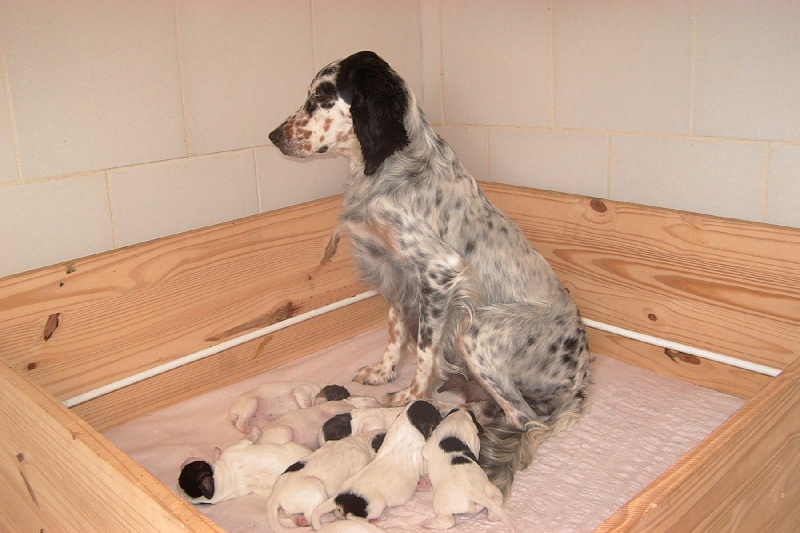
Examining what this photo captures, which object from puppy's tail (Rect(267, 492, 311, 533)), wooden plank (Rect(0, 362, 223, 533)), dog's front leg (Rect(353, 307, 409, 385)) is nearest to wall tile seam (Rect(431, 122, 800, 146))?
dog's front leg (Rect(353, 307, 409, 385))

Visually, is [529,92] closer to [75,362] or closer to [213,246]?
[213,246]

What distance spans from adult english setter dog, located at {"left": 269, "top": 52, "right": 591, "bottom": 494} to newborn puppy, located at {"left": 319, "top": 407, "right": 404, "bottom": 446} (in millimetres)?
297

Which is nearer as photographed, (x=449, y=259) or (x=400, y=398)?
(x=449, y=259)

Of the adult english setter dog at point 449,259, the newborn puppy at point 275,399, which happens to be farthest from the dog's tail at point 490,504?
the newborn puppy at point 275,399

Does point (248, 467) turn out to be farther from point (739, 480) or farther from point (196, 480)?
point (739, 480)

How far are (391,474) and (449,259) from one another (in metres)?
0.71

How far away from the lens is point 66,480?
156 cm

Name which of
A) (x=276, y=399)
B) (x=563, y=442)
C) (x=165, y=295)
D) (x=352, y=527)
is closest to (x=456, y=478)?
(x=352, y=527)

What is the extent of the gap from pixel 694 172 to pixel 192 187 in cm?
165

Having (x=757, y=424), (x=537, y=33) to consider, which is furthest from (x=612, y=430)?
(x=537, y=33)

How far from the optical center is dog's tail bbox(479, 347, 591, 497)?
2.06 m

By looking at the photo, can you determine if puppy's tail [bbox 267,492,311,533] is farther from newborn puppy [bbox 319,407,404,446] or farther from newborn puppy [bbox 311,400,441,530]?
newborn puppy [bbox 319,407,404,446]

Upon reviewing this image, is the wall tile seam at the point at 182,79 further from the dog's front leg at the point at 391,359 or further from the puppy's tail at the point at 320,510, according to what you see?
the puppy's tail at the point at 320,510

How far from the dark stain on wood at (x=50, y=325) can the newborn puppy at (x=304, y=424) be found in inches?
26.3
